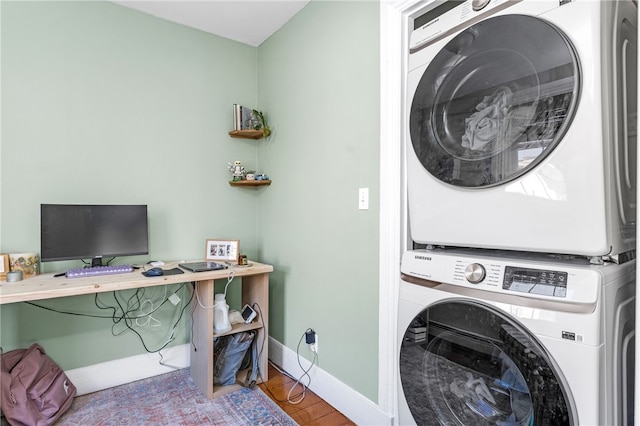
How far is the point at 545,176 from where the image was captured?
99cm

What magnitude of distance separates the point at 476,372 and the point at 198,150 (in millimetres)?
2249

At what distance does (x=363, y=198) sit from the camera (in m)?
1.85

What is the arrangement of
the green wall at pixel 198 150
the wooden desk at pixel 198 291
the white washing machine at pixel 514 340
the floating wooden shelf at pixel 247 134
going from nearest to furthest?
the white washing machine at pixel 514 340 → the wooden desk at pixel 198 291 → the green wall at pixel 198 150 → the floating wooden shelf at pixel 247 134

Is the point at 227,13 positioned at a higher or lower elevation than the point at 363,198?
higher

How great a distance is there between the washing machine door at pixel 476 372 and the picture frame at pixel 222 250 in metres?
1.46

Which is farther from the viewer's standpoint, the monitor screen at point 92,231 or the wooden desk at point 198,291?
the monitor screen at point 92,231

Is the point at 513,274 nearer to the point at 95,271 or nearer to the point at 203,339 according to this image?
the point at 203,339

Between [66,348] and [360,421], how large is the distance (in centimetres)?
179

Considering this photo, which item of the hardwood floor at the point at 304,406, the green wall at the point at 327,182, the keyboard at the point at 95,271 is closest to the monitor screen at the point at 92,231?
the keyboard at the point at 95,271

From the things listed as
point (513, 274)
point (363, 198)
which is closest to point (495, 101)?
point (513, 274)

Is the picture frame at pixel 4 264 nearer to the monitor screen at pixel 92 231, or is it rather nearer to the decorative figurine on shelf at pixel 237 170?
the monitor screen at pixel 92 231

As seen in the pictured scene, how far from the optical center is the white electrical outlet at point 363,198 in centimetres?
182

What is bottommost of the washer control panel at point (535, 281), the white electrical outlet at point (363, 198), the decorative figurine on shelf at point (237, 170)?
the washer control panel at point (535, 281)

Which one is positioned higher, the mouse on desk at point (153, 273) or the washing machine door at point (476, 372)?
the mouse on desk at point (153, 273)
